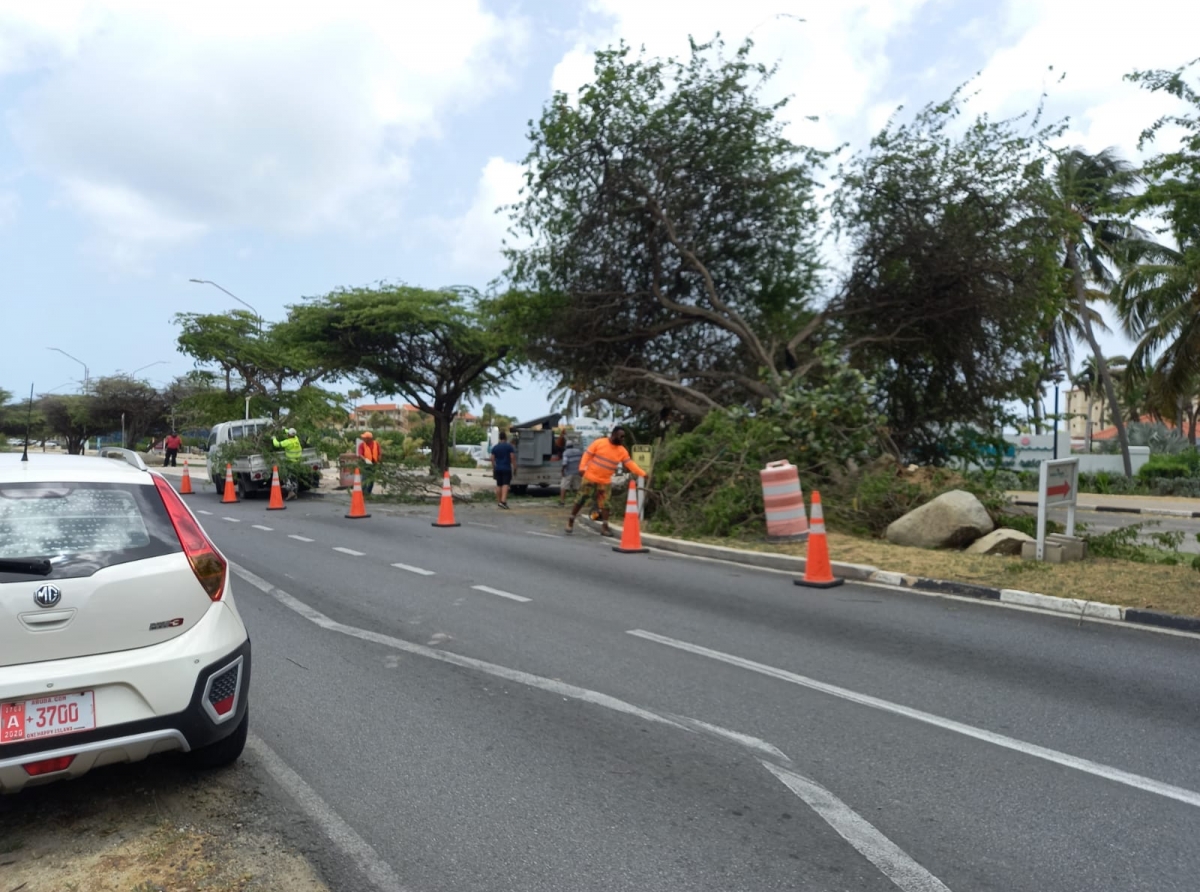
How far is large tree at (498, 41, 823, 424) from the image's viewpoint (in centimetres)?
1930

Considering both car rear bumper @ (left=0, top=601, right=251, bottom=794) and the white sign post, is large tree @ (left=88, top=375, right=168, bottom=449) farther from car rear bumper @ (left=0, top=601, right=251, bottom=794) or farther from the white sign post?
car rear bumper @ (left=0, top=601, right=251, bottom=794)

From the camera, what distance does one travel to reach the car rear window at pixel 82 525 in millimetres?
3848

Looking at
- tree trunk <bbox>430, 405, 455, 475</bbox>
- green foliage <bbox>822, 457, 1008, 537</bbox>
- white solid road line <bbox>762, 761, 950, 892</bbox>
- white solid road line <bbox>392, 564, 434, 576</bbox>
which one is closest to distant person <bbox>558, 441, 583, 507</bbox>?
green foliage <bbox>822, 457, 1008, 537</bbox>

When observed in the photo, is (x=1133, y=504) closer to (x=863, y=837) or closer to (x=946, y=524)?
(x=946, y=524)

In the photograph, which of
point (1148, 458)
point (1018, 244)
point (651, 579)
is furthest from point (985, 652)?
point (1148, 458)

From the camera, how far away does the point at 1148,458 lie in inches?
1412

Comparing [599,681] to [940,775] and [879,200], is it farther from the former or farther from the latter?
[879,200]

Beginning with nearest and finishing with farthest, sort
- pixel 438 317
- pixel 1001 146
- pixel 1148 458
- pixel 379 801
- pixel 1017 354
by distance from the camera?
pixel 379 801 < pixel 1001 146 < pixel 1017 354 < pixel 438 317 < pixel 1148 458

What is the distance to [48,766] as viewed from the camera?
3578 millimetres

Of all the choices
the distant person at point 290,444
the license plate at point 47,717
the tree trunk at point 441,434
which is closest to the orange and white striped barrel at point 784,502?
the license plate at point 47,717

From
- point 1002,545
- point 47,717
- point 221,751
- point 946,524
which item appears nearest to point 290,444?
point 946,524

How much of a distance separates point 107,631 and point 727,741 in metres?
3.09

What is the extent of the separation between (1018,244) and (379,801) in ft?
62.0

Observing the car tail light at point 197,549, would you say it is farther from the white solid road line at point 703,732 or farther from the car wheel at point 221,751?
the white solid road line at point 703,732
